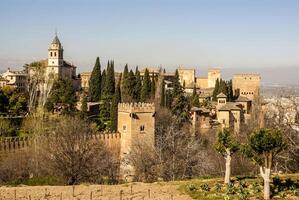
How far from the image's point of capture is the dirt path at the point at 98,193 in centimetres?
1396

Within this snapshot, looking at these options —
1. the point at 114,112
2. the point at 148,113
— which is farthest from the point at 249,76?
the point at 148,113

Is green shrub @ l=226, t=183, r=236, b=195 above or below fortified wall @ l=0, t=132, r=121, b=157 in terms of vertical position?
above

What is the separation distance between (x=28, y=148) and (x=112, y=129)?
894cm

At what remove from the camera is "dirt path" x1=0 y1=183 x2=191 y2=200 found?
13961mm

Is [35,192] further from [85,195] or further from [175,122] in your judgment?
[175,122]

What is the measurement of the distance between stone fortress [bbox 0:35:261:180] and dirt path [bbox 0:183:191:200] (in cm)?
947

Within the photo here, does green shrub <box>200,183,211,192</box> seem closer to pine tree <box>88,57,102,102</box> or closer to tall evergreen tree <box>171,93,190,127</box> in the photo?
tall evergreen tree <box>171,93,190,127</box>

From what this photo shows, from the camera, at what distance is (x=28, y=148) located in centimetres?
2852

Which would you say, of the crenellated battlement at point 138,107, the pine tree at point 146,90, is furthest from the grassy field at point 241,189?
the pine tree at point 146,90

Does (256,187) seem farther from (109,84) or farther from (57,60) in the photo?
(57,60)

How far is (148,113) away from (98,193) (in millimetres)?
16488

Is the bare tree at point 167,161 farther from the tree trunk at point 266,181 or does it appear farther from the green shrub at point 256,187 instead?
the tree trunk at point 266,181

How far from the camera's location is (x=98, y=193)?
1452 cm

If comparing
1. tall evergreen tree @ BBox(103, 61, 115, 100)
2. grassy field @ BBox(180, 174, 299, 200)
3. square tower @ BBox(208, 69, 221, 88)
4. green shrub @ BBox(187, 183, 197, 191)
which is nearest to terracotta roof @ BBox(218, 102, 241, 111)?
tall evergreen tree @ BBox(103, 61, 115, 100)
